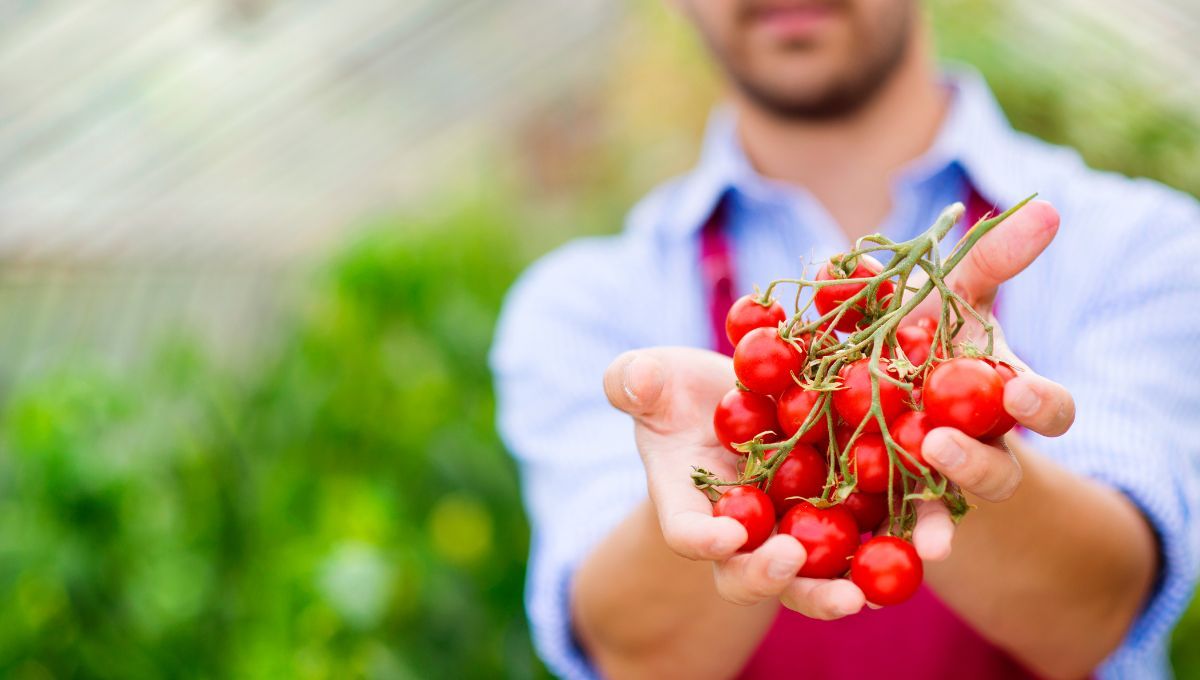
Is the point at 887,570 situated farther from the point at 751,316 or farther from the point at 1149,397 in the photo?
the point at 1149,397

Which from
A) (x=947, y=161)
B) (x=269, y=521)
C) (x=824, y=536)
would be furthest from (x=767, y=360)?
(x=269, y=521)

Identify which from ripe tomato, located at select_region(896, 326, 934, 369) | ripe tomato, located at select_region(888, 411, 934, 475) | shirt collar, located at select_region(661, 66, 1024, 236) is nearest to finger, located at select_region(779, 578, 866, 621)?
ripe tomato, located at select_region(888, 411, 934, 475)

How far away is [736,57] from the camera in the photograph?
1.78 meters

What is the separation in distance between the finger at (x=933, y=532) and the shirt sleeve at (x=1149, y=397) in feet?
1.48

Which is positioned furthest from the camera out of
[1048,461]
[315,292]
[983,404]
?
[315,292]

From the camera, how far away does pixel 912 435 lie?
893mm

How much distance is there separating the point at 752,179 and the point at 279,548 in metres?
1.54

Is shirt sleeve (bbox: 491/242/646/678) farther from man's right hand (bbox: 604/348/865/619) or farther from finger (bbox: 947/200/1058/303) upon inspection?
finger (bbox: 947/200/1058/303)

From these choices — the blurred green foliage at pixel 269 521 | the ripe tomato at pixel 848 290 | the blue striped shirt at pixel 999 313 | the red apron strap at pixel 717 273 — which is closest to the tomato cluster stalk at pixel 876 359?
the ripe tomato at pixel 848 290

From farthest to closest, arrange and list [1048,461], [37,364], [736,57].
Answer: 1. [37,364]
2. [736,57]
3. [1048,461]

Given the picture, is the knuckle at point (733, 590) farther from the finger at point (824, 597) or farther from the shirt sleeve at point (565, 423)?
the shirt sleeve at point (565, 423)

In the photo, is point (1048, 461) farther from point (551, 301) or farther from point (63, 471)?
point (63, 471)

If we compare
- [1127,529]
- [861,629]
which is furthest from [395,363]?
[1127,529]

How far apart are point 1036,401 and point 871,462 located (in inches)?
5.5
